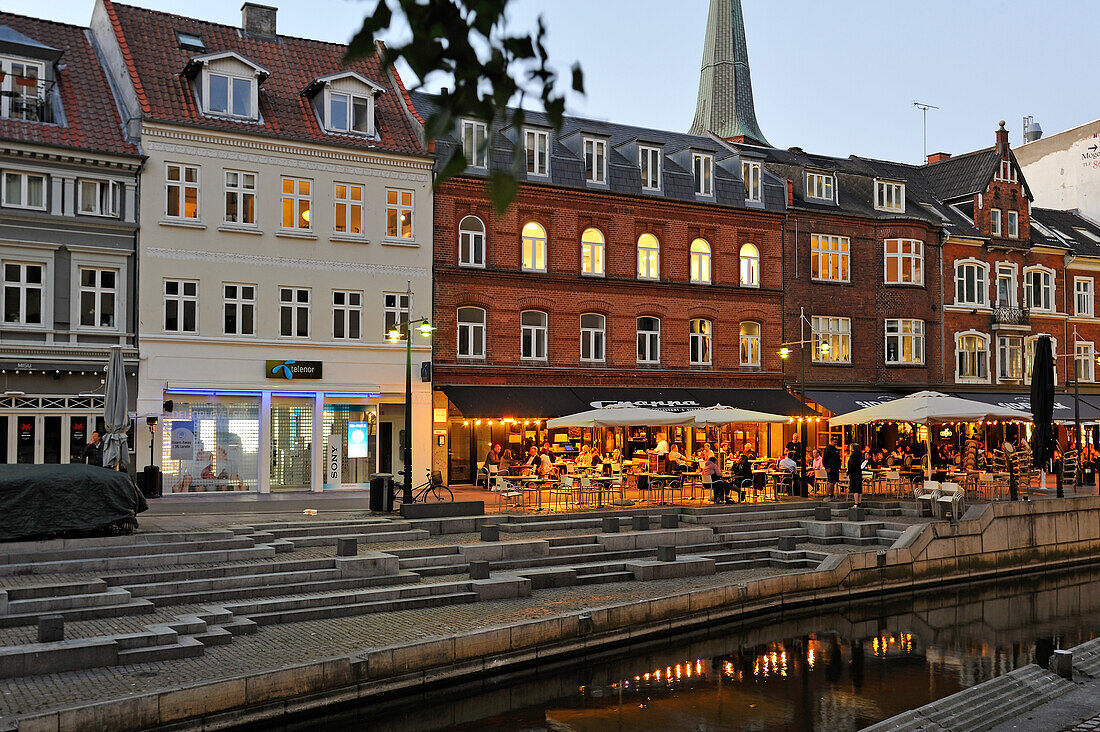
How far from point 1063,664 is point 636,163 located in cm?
2447

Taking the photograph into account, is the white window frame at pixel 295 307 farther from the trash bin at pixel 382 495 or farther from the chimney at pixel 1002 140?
the chimney at pixel 1002 140

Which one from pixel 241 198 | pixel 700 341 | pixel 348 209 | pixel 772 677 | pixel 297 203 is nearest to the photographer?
pixel 772 677

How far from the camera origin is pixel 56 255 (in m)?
26.2

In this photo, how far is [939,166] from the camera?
146ft

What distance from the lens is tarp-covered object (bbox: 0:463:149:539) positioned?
639 inches

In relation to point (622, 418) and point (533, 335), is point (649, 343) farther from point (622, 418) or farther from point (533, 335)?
point (622, 418)

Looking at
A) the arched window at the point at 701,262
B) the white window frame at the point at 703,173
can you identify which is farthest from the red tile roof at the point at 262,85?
the arched window at the point at 701,262

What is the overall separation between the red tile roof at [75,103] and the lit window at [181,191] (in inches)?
43.9

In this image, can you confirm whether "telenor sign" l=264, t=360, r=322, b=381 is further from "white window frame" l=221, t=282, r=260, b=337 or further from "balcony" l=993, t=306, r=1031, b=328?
"balcony" l=993, t=306, r=1031, b=328

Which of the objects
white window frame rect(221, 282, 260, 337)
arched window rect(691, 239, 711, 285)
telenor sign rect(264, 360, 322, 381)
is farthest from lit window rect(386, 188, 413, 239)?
arched window rect(691, 239, 711, 285)

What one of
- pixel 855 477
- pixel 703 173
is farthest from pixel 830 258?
pixel 855 477

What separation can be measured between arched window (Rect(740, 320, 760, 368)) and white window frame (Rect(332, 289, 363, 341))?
13.7 meters

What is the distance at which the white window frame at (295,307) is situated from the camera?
29.1 m

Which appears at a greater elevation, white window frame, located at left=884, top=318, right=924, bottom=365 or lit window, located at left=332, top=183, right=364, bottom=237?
lit window, located at left=332, top=183, right=364, bottom=237
